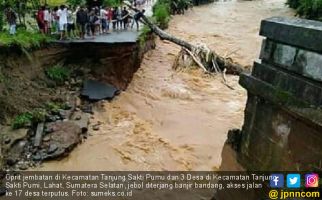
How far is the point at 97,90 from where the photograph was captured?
13.3 metres

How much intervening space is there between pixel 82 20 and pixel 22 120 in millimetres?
4554

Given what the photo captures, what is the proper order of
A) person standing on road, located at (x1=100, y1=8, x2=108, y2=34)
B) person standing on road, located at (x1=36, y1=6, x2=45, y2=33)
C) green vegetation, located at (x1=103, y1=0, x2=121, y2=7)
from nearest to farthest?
1. person standing on road, located at (x1=36, y1=6, x2=45, y2=33)
2. person standing on road, located at (x1=100, y1=8, x2=108, y2=34)
3. green vegetation, located at (x1=103, y1=0, x2=121, y2=7)

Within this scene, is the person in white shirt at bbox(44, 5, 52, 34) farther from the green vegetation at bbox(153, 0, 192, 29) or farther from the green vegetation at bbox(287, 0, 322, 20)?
the green vegetation at bbox(287, 0, 322, 20)

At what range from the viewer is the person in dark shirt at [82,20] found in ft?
45.5

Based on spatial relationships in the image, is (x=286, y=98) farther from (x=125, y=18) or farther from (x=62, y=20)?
(x=125, y=18)

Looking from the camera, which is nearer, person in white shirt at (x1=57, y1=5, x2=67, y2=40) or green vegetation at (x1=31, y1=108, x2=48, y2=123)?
green vegetation at (x1=31, y1=108, x2=48, y2=123)

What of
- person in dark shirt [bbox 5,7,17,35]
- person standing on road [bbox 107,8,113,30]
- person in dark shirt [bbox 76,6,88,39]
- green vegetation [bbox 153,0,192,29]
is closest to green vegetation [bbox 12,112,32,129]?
person in dark shirt [bbox 5,7,17,35]

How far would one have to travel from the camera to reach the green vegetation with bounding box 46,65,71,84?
42.1 feet

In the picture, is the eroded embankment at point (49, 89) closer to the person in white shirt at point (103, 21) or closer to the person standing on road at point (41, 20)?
the person standing on road at point (41, 20)

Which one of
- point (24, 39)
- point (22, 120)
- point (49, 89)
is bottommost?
point (22, 120)

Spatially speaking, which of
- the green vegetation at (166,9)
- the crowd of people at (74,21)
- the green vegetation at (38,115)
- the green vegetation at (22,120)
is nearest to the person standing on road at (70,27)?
the crowd of people at (74,21)

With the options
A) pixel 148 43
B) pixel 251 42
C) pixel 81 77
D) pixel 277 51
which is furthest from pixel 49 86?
pixel 251 42

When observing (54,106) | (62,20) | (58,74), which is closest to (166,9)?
(62,20)

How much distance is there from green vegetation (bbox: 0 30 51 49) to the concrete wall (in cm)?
823
